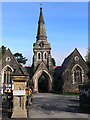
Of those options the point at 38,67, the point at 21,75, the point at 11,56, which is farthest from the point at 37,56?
the point at 21,75

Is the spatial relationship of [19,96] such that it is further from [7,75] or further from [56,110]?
[7,75]

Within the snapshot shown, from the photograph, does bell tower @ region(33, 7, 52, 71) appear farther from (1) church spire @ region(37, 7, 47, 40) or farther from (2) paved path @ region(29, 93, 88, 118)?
(2) paved path @ region(29, 93, 88, 118)

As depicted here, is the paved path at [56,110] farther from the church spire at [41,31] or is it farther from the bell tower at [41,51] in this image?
the church spire at [41,31]

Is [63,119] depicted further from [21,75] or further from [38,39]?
[38,39]

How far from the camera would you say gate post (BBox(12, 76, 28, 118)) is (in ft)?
26.8

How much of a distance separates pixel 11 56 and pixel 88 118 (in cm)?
2692

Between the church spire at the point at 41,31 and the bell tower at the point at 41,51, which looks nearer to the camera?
the bell tower at the point at 41,51

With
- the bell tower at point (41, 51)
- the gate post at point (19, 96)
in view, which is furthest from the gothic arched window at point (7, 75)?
the gate post at point (19, 96)

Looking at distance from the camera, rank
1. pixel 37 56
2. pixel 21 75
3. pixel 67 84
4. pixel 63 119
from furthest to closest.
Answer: pixel 37 56 → pixel 67 84 → pixel 21 75 → pixel 63 119

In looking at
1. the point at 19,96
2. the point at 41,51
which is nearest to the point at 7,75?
the point at 41,51

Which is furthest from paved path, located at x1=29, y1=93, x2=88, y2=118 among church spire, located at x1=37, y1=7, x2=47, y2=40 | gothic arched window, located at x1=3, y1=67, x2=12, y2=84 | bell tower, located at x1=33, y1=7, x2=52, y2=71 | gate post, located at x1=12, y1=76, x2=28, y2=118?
church spire, located at x1=37, y1=7, x2=47, y2=40

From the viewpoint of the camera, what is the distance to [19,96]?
831 centimetres

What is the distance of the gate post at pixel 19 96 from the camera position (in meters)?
8.16

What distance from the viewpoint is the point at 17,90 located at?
27.1 feet
